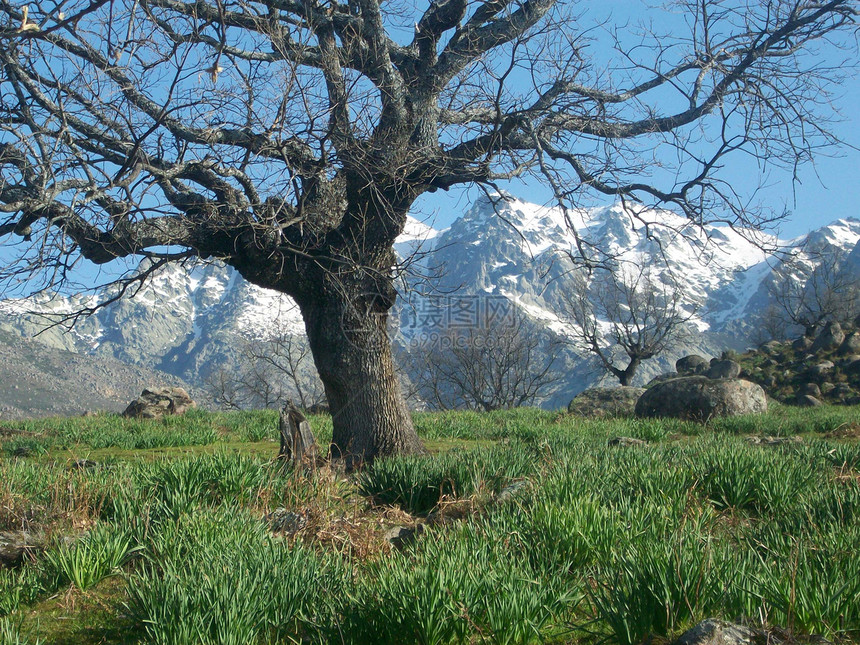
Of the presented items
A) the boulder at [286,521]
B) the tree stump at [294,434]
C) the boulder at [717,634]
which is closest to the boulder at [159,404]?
the tree stump at [294,434]

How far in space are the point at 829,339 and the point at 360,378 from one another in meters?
26.3

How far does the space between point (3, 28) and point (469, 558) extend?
7.26 meters

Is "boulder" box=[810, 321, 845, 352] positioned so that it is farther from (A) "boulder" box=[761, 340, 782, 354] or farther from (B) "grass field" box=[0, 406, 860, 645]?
(B) "grass field" box=[0, 406, 860, 645]

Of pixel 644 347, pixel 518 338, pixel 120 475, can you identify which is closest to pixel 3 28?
pixel 120 475

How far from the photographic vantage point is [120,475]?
17.4 feet

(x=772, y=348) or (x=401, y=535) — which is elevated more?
(x=772, y=348)

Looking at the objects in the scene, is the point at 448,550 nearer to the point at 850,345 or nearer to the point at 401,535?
the point at 401,535

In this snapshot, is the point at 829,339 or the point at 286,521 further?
the point at 829,339

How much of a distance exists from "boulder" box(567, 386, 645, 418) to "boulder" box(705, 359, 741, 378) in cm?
637

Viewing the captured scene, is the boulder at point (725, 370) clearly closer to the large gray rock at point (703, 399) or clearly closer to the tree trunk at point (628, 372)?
the tree trunk at point (628, 372)

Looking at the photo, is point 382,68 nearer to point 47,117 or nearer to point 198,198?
point 198,198

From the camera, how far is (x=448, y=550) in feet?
10.4

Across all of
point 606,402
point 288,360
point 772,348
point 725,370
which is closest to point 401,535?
point 606,402

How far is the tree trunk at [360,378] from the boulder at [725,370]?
19378mm
